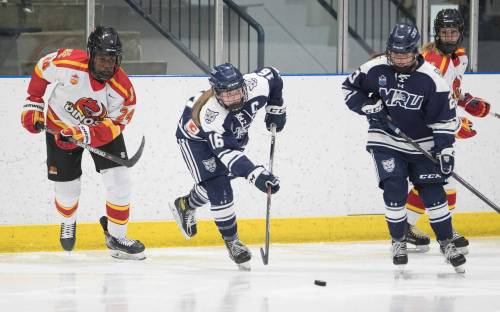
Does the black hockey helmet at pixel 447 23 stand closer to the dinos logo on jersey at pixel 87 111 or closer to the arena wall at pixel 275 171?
the arena wall at pixel 275 171

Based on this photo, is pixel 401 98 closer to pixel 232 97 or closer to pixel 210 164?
pixel 232 97

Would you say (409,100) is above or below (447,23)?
below

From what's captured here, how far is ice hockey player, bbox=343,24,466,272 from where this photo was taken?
18.4ft

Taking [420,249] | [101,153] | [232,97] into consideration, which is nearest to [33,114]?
[101,153]

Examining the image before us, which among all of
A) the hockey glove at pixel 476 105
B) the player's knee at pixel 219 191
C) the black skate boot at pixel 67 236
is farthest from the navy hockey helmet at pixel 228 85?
the hockey glove at pixel 476 105

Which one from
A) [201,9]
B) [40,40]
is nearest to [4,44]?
[40,40]

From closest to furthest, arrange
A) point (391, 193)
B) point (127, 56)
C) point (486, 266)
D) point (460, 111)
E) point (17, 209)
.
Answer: point (391, 193)
point (486, 266)
point (17, 209)
point (127, 56)
point (460, 111)

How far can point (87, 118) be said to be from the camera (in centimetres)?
617

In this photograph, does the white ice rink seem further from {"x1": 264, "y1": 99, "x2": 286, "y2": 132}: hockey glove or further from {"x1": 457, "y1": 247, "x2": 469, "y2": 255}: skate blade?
{"x1": 264, "y1": 99, "x2": 286, "y2": 132}: hockey glove

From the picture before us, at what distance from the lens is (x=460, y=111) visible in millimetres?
7660

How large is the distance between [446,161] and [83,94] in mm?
1794

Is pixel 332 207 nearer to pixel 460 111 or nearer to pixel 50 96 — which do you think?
pixel 460 111

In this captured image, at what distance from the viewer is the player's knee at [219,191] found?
5801 mm

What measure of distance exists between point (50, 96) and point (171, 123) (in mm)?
917
